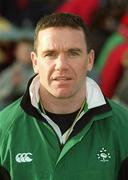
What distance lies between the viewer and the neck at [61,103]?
429 centimetres

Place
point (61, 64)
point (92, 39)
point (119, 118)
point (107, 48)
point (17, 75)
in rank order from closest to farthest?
point (61, 64) → point (119, 118) → point (92, 39) → point (17, 75) → point (107, 48)

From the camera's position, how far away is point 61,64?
412 centimetres

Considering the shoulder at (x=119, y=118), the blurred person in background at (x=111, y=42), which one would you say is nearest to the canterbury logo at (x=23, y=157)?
the shoulder at (x=119, y=118)

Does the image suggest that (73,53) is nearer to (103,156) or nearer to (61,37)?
(61,37)

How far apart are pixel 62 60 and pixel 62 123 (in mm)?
400

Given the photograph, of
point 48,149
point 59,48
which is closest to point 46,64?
point 59,48

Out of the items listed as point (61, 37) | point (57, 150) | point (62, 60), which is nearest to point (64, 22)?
point (61, 37)

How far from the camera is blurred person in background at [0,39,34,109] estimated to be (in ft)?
26.3

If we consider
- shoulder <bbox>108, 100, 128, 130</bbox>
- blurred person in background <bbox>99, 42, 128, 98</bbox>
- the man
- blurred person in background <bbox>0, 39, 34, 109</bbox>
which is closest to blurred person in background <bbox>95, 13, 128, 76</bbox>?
blurred person in background <bbox>99, 42, 128, 98</bbox>

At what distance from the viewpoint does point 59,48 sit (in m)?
4.15

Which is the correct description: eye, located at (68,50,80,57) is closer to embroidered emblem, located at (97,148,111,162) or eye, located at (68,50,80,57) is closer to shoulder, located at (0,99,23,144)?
shoulder, located at (0,99,23,144)

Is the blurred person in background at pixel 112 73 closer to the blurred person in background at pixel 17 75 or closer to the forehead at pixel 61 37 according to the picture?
the blurred person in background at pixel 17 75

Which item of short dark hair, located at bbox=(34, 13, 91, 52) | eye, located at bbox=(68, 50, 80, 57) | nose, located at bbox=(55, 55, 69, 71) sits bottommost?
nose, located at bbox=(55, 55, 69, 71)

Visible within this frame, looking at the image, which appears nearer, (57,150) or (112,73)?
(57,150)
